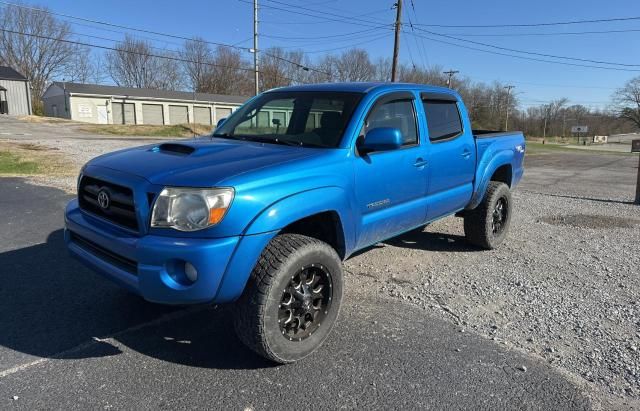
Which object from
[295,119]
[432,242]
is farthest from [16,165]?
[432,242]

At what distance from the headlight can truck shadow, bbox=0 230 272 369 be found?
665 mm

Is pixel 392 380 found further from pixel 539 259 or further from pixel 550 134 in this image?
pixel 550 134

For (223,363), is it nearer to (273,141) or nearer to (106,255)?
(106,255)

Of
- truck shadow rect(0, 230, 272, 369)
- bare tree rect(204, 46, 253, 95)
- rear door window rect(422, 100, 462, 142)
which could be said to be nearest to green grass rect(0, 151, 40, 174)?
truck shadow rect(0, 230, 272, 369)

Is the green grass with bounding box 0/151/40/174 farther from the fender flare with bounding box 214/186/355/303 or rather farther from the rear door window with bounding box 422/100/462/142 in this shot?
the fender flare with bounding box 214/186/355/303

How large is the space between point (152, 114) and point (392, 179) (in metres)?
53.9

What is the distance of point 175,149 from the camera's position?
132 inches

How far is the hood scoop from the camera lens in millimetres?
3239

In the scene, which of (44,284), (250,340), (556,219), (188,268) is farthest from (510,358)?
(556,219)

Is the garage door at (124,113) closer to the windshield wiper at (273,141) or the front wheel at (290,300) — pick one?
the windshield wiper at (273,141)

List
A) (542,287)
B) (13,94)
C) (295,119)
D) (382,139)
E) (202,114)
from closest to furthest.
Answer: (382,139) → (295,119) → (542,287) → (13,94) → (202,114)

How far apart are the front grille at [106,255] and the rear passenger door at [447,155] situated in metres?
2.68

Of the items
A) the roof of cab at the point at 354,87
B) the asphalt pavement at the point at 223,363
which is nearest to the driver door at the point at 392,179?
the roof of cab at the point at 354,87

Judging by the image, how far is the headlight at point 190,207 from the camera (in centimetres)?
253
